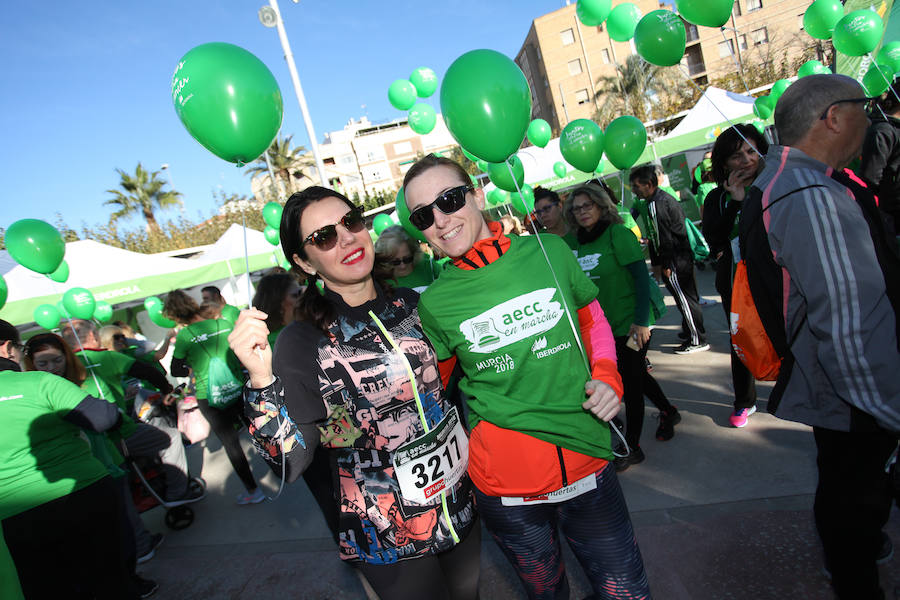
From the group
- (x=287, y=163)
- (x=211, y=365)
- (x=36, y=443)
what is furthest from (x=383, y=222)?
(x=287, y=163)

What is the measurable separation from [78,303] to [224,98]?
587cm

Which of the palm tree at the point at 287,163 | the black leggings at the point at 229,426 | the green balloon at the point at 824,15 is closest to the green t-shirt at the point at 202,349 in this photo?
the black leggings at the point at 229,426

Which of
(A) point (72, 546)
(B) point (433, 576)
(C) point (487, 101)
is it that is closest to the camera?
(B) point (433, 576)

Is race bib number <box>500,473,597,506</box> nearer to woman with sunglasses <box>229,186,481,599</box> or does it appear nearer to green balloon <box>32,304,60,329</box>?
woman with sunglasses <box>229,186,481,599</box>

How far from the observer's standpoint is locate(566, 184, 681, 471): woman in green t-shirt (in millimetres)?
3016

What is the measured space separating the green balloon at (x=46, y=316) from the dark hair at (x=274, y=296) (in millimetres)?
4654

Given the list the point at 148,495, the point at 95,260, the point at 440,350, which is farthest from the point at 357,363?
the point at 95,260

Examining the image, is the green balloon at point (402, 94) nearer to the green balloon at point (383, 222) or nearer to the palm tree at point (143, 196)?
the green balloon at point (383, 222)

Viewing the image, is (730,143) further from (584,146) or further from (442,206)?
(442,206)

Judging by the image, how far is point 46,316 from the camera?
606 centimetres

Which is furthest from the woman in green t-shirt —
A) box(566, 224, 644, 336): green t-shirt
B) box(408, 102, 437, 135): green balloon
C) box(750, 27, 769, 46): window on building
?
box(750, 27, 769, 46): window on building

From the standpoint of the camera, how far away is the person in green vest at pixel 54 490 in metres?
2.30

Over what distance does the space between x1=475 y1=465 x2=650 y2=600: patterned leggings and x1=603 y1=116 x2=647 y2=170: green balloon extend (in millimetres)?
3270

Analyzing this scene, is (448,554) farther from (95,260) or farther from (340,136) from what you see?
(340,136)
